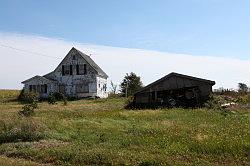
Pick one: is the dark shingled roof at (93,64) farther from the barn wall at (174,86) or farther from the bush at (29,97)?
the barn wall at (174,86)

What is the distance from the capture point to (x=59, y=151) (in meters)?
19.2

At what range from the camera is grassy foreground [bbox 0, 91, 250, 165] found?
59.4 ft

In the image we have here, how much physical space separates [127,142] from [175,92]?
24.9 m

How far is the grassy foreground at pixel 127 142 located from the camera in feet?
59.4

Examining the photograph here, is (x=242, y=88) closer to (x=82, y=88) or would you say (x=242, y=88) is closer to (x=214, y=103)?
(x=214, y=103)

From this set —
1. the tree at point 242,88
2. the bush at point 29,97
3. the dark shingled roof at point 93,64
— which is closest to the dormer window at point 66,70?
the dark shingled roof at point 93,64

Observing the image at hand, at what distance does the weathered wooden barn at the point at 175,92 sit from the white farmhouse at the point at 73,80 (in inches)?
783

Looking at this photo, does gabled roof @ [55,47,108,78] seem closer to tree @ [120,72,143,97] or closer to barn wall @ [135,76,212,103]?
tree @ [120,72,143,97]

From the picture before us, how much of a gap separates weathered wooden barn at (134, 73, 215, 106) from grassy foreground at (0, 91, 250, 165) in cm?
1531

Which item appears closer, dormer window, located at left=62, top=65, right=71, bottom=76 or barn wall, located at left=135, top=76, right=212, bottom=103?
barn wall, located at left=135, top=76, right=212, bottom=103

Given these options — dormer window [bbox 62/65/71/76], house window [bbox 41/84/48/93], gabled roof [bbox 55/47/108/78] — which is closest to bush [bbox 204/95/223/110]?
gabled roof [bbox 55/47/108/78]

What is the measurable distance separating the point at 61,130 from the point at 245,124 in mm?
10915

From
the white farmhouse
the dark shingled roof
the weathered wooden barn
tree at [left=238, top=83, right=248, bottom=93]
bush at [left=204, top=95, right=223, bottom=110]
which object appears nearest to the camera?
bush at [left=204, top=95, right=223, bottom=110]

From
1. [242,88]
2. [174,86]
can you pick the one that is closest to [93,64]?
[242,88]
